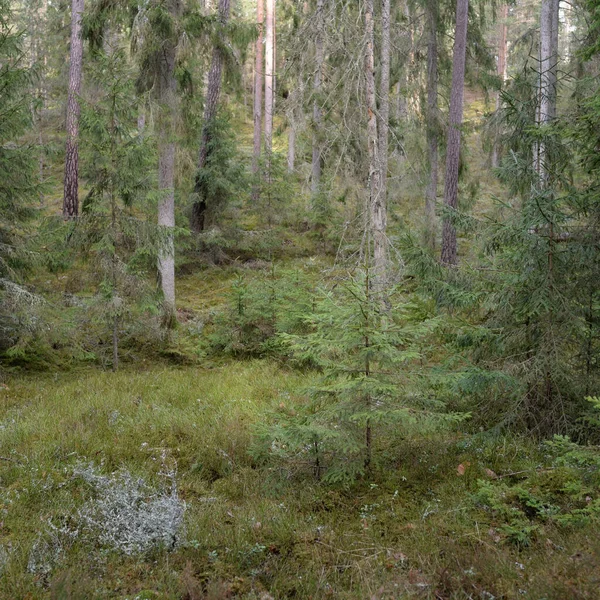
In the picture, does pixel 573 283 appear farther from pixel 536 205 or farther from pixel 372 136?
pixel 372 136

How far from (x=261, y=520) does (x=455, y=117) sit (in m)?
13.2

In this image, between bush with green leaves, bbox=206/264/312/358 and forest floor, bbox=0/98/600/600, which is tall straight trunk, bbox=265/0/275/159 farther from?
forest floor, bbox=0/98/600/600

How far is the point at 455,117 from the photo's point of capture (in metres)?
14.6

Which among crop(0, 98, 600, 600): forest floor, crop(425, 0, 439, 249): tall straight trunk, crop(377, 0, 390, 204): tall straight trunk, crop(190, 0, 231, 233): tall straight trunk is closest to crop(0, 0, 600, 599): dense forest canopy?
crop(0, 98, 600, 600): forest floor

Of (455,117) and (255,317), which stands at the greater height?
(455,117)

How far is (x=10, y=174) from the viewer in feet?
32.1

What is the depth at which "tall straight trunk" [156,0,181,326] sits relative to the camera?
41.0 feet

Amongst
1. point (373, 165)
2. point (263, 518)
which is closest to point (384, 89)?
point (373, 165)

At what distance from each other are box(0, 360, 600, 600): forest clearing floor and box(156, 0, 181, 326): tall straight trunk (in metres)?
6.39

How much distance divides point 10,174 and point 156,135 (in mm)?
3879

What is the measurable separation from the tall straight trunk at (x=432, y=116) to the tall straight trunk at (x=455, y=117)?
9.32 feet

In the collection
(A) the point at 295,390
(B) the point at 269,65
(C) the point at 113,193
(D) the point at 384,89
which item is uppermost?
(B) the point at 269,65

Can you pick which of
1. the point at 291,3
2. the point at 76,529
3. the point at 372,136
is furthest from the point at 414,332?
the point at 291,3

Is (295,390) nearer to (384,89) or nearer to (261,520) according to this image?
(261,520)
